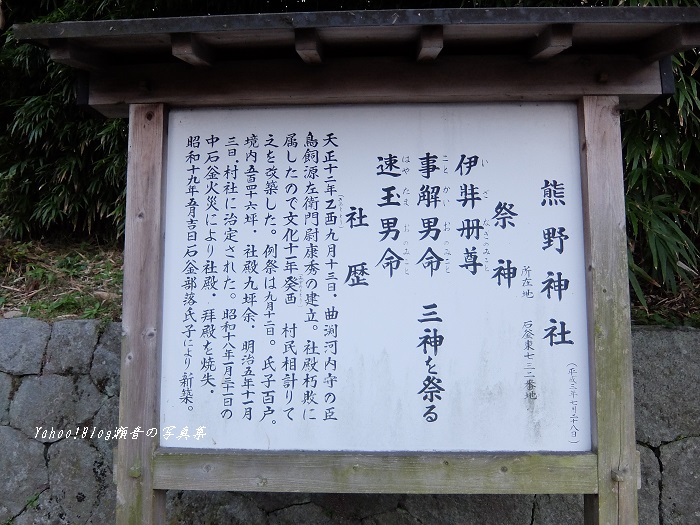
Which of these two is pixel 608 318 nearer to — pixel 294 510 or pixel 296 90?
pixel 296 90

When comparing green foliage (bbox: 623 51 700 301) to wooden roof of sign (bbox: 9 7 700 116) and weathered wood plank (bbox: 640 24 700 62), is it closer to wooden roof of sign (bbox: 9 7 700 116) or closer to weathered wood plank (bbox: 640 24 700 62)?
wooden roof of sign (bbox: 9 7 700 116)

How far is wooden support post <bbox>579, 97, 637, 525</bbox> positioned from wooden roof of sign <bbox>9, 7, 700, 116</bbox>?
219 millimetres

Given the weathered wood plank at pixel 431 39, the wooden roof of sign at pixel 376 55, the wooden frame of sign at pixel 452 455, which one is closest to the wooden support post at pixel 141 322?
the wooden frame of sign at pixel 452 455

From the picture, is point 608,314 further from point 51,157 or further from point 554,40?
point 51,157

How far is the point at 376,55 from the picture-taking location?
8.76 ft

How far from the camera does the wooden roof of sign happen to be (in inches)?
91.4

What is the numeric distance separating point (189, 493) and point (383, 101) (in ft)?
8.38

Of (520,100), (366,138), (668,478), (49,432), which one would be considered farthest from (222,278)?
(668,478)

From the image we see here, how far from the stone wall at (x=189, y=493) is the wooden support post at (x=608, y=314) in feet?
3.25

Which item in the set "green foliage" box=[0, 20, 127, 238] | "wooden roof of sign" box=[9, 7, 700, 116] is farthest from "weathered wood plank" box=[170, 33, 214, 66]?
"green foliage" box=[0, 20, 127, 238]

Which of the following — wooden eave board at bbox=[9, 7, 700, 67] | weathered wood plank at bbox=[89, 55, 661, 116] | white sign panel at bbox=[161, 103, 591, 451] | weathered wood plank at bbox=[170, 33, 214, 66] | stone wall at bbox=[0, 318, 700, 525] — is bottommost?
stone wall at bbox=[0, 318, 700, 525]

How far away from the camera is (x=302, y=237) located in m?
2.64

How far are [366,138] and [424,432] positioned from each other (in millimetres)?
1346

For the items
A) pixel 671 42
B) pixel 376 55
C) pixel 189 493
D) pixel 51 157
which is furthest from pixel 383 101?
pixel 51 157
